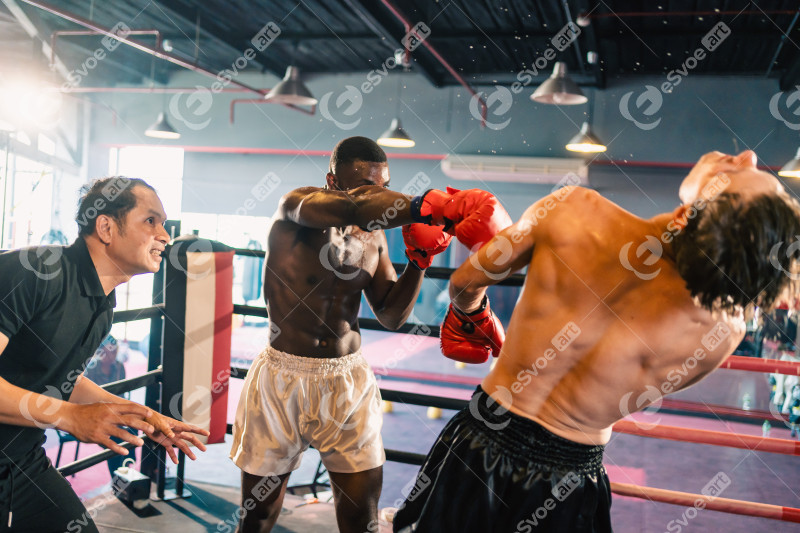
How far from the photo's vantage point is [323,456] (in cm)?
194

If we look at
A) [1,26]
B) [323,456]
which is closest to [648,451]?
[323,456]

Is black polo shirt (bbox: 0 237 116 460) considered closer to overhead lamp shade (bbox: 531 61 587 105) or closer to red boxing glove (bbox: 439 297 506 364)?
red boxing glove (bbox: 439 297 506 364)

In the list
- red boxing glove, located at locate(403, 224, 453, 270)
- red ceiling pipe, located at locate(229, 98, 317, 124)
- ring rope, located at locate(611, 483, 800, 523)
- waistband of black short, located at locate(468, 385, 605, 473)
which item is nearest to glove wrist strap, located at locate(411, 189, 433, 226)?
red boxing glove, located at locate(403, 224, 453, 270)

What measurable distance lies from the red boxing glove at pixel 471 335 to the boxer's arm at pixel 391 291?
0.42m

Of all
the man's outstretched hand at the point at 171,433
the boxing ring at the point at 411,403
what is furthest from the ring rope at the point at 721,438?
the man's outstretched hand at the point at 171,433

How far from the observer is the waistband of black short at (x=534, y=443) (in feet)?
4.02

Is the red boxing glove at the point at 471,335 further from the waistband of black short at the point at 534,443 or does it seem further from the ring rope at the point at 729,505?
the ring rope at the point at 729,505

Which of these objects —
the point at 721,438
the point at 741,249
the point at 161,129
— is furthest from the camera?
the point at 161,129

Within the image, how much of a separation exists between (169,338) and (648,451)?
4.36m

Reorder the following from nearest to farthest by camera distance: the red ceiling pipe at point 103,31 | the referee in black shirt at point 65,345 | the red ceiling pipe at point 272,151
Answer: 1. the referee in black shirt at point 65,345
2. the red ceiling pipe at point 103,31
3. the red ceiling pipe at point 272,151

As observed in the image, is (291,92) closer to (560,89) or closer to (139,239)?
(560,89)

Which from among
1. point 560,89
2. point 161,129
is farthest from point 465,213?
point 161,129

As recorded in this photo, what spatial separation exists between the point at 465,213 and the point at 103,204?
94 cm

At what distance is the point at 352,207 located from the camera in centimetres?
157
